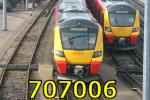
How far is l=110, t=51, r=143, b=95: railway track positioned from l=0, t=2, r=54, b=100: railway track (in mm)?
3847

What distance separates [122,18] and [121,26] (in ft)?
1.70

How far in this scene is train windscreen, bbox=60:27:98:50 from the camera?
15.9m

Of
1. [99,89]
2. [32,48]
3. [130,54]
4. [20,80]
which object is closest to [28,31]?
[32,48]

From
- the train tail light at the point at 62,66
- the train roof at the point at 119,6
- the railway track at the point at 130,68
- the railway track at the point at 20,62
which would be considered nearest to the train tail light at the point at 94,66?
the train tail light at the point at 62,66

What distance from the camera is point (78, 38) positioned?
16.1 meters

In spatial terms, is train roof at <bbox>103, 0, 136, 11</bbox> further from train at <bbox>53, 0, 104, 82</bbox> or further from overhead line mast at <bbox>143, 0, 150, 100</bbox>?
overhead line mast at <bbox>143, 0, 150, 100</bbox>

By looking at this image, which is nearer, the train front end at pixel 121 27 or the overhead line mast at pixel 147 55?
the overhead line mast at pixel 147 55

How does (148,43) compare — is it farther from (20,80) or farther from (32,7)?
(32,7)

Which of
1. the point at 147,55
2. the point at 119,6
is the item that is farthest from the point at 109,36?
the point at 147,55

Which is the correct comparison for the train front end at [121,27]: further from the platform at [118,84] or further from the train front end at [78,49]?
the train front end at [78,49]

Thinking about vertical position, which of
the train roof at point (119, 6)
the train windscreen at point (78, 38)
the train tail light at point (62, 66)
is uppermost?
the train roof at point (119, 6)

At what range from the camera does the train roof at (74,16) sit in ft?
53.5

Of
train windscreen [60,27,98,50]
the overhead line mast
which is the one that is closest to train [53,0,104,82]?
train windscreen [60,27,98,50]

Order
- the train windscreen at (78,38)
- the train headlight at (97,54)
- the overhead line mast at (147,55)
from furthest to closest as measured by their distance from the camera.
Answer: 1. the train windscreen at (78,38)
2. the train headlight at (97,54)
3. the overhead line mast at (147,55)
